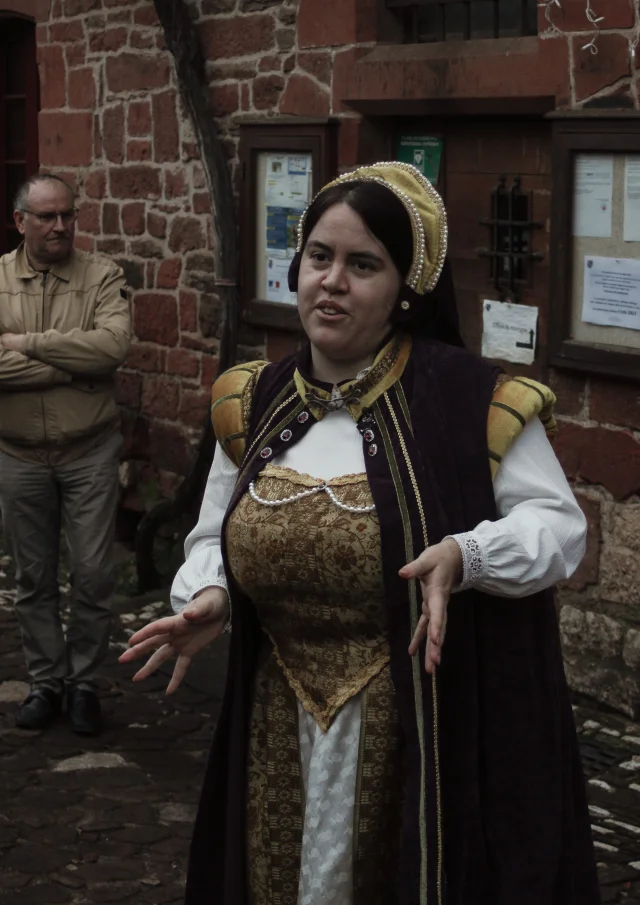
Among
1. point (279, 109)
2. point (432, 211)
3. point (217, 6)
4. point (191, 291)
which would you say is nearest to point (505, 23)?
point (279, 109)

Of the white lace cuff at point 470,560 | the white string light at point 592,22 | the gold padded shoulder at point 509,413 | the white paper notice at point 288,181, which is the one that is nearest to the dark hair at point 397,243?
the gold padded shoulder at point 509,413

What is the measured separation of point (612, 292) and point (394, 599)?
3.29 metres

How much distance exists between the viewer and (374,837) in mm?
3080

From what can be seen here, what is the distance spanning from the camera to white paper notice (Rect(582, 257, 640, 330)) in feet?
19.3

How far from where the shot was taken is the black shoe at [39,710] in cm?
604

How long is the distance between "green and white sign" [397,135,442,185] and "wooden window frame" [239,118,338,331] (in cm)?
33

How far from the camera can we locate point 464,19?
660 centimetres

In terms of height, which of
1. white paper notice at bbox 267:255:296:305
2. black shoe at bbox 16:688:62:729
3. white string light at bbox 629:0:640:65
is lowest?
black shoe at bbox 16:688:62:729

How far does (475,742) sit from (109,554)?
11.0 ft

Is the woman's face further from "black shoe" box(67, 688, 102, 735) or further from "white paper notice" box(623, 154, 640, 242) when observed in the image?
"black shoe" box(67, 688, 102, 735)

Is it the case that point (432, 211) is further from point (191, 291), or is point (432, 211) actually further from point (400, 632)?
point (191, 291)

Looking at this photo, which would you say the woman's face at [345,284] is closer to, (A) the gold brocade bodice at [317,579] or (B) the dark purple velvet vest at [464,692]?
(B) the dark purple velvet vest at [464,692]

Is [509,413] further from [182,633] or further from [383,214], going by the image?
[182,633]

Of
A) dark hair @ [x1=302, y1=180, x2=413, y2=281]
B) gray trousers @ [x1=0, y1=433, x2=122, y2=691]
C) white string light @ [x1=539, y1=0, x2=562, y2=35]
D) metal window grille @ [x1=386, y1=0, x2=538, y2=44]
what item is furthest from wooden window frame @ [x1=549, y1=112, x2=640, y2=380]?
dark hair @ [x1=302, y1=180, x2=413, y2=281]
